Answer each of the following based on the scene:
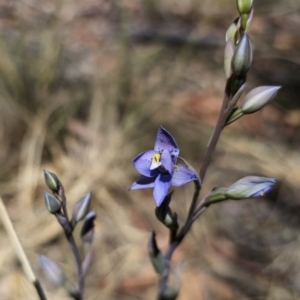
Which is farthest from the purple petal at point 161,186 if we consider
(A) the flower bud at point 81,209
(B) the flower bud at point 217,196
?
(A) the flower bud at point 81,209

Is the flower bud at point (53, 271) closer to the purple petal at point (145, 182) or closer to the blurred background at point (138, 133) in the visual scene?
the purple petal at point (145, 182)

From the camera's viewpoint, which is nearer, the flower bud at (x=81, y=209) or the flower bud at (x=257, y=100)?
the flower bud at (x=257, y=100)

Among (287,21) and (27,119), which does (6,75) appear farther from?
(287,21)

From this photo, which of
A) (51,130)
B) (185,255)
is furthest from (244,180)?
(51,130)

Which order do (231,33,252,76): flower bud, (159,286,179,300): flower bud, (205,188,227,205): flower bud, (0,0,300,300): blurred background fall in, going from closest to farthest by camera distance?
1. (231,33,252,76): flower bud
2. (205,188,227,205): flower bud
3. (159,286,179,300): flower bud
4. (0,0,300,300): blurred background

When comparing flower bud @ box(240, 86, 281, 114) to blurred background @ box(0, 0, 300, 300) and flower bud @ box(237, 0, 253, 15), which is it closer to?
flower bud @ box(237, 0, 253, 15)

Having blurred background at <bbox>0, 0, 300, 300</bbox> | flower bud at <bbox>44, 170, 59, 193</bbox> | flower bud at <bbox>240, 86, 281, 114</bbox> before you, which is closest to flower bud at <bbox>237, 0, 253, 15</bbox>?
flower bud at <bbox>240, 86, 281, 114</bbox>
